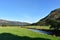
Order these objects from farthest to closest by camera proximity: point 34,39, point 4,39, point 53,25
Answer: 1. point 53,25
2. point 34,39
3. point 4,39

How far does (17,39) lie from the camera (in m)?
30.2

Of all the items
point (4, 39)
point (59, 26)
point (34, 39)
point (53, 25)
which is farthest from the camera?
point (53, 25)

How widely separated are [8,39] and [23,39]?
2688 mm

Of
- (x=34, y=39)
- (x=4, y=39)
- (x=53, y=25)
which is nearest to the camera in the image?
(x=4, y=39)

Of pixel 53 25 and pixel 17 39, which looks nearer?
pixel 17 39

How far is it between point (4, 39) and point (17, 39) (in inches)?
90.4

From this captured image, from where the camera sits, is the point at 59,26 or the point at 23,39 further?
the point at 59,26

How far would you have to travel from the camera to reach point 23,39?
30.6 meters

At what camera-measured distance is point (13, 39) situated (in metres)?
29.9

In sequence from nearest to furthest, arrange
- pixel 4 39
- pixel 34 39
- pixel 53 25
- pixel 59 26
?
pixel 4 39, pixel 34 39, pixel 59 26, pixel 53 25

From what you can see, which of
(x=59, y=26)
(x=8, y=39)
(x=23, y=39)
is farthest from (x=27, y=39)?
(x=59, y=26)

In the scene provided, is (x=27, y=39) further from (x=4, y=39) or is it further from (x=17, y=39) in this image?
(x=4, y=39)

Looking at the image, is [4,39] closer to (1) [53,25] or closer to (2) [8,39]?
(2) [8,39]

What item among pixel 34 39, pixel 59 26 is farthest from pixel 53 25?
pixel 34 39
